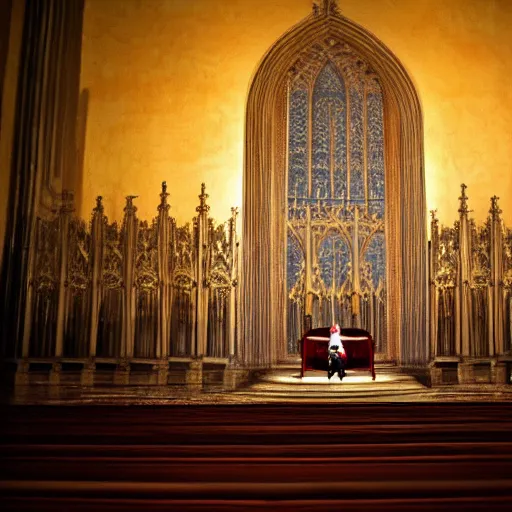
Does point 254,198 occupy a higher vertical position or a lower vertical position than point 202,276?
higher

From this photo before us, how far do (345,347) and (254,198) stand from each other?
3.00 meters

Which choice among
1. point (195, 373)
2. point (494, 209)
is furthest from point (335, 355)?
point (494, 209)

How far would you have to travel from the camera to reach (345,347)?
32.8 ft

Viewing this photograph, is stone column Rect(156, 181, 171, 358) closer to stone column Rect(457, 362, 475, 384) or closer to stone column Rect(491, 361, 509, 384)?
stone column Rect(457, 362, 475, 384)

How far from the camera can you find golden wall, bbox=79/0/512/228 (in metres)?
11.0

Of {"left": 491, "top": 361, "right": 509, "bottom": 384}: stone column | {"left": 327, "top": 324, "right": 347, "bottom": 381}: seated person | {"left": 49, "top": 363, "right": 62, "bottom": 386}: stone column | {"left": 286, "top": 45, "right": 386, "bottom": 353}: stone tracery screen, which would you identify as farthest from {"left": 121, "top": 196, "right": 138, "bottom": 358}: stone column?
{"left": 491, "top": 361, "right": 509, "bottom": 384}: stone column

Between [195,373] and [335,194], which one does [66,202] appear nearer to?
[195,373]

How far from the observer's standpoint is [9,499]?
5.42 feet

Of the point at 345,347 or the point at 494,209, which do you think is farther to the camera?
the point at 494,209

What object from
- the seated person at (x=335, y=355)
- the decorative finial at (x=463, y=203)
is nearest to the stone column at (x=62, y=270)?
the seated person at (x=335, y=355)

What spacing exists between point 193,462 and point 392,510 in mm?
755

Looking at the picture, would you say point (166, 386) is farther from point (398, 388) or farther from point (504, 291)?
point (504, 291)

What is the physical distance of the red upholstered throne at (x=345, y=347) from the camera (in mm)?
9602

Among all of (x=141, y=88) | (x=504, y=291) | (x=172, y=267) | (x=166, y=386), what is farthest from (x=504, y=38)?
(x=166, y=386)
